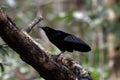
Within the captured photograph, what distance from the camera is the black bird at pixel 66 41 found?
1.49m

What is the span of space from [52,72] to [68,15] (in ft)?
9.05

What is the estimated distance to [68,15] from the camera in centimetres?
423

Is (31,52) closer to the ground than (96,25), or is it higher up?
closer to the ground

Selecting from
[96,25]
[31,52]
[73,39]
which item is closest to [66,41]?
[73,39]

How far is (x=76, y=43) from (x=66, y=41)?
40 millimetres

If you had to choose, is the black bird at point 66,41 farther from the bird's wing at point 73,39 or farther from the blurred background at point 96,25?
the blurred background at point 96,25

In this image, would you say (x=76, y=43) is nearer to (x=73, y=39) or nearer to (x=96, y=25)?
(x=73, y=39)

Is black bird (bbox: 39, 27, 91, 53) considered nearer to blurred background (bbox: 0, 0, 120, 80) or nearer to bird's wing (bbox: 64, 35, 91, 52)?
bird's wing (bbox: 64, 35, 91, 52)

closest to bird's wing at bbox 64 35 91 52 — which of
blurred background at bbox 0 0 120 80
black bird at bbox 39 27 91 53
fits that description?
black bird at bbox 39 27 91 53

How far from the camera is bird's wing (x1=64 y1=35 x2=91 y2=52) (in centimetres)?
148

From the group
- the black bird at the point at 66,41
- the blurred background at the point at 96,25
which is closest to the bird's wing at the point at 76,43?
the black bird at the point at 66,41

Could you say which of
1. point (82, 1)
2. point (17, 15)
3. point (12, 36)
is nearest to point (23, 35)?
point (12, 36)

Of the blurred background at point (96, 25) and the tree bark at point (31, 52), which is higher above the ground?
the blurred background at point (96, 25)

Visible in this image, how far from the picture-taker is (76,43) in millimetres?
1487
